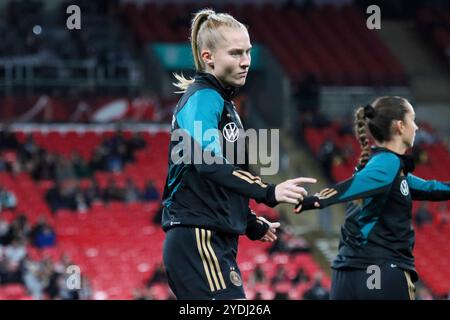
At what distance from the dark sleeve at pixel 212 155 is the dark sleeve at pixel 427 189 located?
1.55 meters

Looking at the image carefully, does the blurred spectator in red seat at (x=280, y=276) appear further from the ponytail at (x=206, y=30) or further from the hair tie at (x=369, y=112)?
the ponytail at (x=206, y=30)

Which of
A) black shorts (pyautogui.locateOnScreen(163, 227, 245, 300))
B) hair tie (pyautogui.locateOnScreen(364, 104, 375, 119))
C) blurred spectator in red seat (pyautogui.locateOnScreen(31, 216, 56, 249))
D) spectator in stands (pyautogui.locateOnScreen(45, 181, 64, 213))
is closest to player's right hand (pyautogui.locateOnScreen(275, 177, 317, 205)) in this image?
black shorts (pyautogui.locateOnScreen(163, 227, 245, 300))

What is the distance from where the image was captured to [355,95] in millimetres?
25750

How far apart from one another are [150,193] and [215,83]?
49.6 ft

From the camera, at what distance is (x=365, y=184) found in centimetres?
584

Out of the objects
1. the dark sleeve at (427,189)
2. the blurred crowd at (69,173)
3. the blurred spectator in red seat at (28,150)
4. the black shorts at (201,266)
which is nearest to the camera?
the black shorts at (201,266)

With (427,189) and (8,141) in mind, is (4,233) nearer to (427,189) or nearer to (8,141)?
(8,141)

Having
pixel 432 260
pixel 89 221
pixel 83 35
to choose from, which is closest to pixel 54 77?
pixel 83 35

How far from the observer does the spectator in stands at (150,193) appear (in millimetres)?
20250

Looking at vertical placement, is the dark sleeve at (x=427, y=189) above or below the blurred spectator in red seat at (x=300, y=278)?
above

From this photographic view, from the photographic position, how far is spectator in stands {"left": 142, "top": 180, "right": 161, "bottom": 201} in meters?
20.2

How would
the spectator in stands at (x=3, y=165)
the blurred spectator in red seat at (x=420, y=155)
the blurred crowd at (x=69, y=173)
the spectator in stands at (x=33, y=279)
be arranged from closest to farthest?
1. the spectator in stands at (x=33, y=279)
2. the blurred crowd at (x=69, y=173)
3. the spectator in stands at (x=3, y=165)
4. the blurred spectator in red seat at (x=420, y=155)

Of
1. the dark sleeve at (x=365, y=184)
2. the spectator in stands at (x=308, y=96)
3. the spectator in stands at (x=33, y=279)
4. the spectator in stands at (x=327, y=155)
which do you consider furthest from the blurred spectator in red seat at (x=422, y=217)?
the dark sleeve at (x=365, y=184)

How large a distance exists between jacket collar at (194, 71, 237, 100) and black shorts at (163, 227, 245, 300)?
0.63 m
